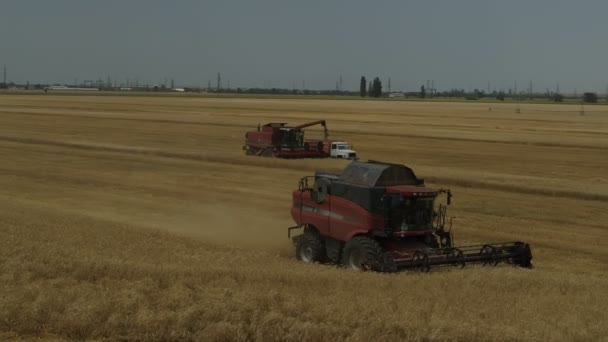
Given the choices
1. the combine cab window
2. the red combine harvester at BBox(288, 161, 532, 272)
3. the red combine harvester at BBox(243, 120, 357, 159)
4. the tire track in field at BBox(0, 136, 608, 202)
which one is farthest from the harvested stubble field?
the red combine harvester at BBox(243, 120, 357, 159)

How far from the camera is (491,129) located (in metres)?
72.0

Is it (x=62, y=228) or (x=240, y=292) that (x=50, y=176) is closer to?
(x=62, y=228)

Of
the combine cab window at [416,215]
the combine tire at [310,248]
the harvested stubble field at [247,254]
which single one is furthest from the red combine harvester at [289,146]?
the combine cab window at [416,215]

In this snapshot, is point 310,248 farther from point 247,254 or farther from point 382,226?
point 382,226

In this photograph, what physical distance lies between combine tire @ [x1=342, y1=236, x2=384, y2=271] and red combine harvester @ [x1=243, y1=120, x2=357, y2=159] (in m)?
27.9

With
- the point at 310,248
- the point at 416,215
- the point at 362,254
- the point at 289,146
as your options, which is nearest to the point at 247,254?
the point at 310,248

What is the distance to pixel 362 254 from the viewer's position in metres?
14.5

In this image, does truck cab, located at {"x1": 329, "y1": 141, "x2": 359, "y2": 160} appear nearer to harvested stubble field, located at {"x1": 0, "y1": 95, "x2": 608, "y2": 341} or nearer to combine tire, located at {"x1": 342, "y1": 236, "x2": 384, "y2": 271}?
harvested stubble field, located at {"x1": 0, "y1": 95, "x2": 608, "y2": 341}

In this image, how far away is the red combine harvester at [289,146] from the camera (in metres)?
43.2

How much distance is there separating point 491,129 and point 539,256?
55076 millimetres

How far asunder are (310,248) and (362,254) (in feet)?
6.42

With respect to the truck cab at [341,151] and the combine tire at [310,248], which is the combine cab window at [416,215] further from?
the truck cab at [341,151]

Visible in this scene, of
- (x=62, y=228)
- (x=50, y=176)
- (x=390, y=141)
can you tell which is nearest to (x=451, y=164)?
(x=390, y=141)

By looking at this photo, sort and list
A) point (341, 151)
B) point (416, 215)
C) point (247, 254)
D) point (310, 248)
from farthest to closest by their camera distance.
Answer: point (341, 151)
point (247, 254)
point (310, 248)
point (416, 215)
